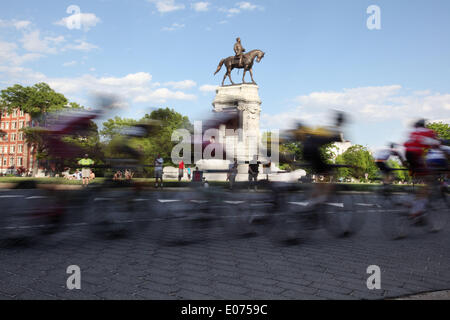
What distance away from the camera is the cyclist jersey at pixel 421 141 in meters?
6.38

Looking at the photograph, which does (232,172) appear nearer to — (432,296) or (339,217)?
(339,217)

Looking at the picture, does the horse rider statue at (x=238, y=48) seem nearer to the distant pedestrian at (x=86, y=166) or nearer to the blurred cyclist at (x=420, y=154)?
the blurred cyclist at (x=420, y=154)

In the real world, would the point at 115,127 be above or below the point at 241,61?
below

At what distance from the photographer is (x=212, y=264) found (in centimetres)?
446

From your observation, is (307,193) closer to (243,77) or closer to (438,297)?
(438,297)

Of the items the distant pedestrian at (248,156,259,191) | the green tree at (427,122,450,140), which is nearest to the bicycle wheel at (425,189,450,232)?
the distant pedestrian at (248,156,259,191)

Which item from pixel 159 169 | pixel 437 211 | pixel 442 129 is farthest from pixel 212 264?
pixel 442 129

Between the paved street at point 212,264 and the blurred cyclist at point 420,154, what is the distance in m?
0.55

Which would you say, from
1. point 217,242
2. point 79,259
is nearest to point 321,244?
point 217,242

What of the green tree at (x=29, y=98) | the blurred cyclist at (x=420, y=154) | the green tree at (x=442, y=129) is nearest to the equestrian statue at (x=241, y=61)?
the green tree at (x=29, y=98)

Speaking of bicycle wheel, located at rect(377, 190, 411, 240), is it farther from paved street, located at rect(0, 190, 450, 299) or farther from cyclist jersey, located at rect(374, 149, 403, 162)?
cyclist jersey, located at rect(374, 149, 403, 162)

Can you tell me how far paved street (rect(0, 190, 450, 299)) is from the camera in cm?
344

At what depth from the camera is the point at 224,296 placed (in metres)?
3.31

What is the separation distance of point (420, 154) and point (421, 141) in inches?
8.9
